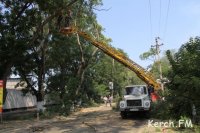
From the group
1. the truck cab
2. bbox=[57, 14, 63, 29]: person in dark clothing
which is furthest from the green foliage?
bbox=[57, 14, 63, 29]: person in dark clothing

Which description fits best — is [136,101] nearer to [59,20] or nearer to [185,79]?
[185,79]

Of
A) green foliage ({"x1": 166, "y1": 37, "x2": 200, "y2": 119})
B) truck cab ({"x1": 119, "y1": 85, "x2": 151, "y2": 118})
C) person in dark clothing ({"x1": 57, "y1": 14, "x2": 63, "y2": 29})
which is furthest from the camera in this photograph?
person in dark clothing ({"x1": 57, "y1": 14, "x2": 63, "y2": 29})

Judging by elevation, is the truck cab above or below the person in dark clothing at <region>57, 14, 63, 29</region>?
below

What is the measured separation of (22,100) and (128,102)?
34467 millimetres

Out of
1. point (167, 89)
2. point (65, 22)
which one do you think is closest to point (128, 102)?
point (167, 89)

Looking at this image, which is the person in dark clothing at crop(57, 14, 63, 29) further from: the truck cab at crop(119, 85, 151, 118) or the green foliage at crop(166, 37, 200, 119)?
the green foliage at crop(166, 37, 200, 119)

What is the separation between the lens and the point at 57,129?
20.3 meters

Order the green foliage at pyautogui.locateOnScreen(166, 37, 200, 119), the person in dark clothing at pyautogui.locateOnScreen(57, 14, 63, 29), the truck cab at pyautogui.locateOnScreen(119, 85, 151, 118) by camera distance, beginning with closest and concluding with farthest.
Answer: the green foliage at pyautogui.locateOnScreen(166, 37, 200, 119) → the truck cab at pyautogui.locateOnScreen(119, 85, 151, 118) → the person in dark clothing at pyautogui.locateOnScreen(57, 14, 63, 29)

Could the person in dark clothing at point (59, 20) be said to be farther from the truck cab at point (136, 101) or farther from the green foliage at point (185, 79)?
the green foliage at point (185, 79)

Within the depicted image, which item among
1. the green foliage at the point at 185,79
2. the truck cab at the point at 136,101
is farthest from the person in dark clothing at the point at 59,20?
the green foliage at the point at 185,79

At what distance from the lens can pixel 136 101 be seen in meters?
23.8

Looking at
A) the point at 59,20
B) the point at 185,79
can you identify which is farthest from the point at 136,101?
the point at 59,20

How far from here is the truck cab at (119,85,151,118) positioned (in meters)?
23.5

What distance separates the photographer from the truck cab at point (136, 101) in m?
23.5
